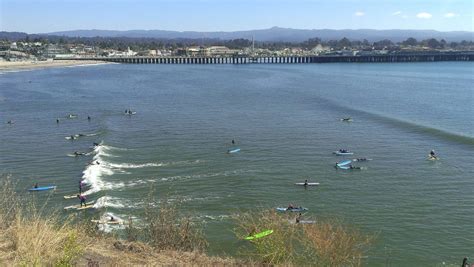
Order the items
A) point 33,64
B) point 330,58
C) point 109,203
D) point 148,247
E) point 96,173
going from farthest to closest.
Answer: point 330,58, point 33,64, point 96,173, point 109,203, point 148,247

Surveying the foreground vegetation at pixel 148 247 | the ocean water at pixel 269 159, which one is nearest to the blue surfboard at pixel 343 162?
the ocean water at pixel 269 159

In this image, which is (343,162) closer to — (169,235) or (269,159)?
(269,159)

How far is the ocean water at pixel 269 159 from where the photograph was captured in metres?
26.7

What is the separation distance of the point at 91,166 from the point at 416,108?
47.3m

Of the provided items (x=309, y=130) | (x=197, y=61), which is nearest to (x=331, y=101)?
(x=309, y=130)

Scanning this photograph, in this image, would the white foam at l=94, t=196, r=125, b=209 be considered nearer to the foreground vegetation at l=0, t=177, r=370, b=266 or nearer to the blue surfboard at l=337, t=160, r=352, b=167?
the foreground vegetation at l=0, t=177, r=370, b=266

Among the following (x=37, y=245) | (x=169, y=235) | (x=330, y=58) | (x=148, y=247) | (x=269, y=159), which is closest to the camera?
(x=37, y=245)

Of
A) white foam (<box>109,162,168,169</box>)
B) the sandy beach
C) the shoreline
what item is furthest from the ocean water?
the sandy beach

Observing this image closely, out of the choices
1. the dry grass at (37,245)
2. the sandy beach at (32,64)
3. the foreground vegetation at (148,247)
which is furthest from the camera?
the sandy beach at (32,64)

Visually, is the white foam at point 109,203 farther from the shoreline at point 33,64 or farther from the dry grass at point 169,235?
the shoreline at point 33,64

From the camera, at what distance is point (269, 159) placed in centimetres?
3862

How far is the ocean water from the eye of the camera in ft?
87.5

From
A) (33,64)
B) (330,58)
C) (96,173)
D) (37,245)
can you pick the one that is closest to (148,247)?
(37,245)

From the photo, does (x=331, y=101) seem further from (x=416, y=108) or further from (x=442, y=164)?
(x=442, y=164)
